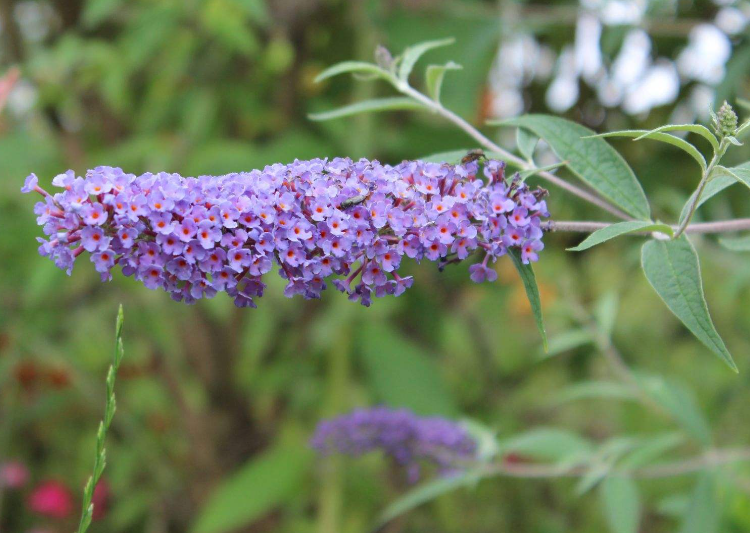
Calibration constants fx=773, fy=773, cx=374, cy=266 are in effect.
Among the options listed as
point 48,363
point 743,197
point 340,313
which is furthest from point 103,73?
point 743,197

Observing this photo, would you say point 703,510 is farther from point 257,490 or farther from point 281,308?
point 281,308

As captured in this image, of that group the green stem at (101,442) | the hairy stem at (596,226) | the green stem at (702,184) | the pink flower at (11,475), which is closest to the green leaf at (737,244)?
the hairy stem at (596,226)

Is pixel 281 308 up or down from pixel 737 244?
up

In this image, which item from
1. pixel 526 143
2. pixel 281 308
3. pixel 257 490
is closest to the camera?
pixel 526 143

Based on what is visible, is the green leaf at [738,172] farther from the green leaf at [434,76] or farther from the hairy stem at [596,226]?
the green leaf at [434,76]

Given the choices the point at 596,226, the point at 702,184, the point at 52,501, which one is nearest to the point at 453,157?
the point at 596,226

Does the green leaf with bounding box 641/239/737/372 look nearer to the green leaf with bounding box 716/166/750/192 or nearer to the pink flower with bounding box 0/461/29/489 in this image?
the green leaf with bounding box 716/166/750/192

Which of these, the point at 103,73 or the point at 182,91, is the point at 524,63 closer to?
the point at 182,91
